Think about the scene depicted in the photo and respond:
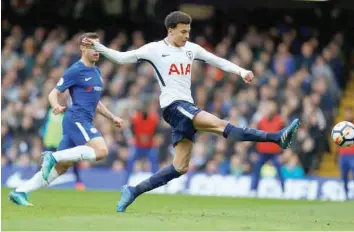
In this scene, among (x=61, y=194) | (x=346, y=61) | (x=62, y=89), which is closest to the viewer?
(x=62, y=89)

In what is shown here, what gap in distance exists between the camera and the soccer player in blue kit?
14539 millimetres

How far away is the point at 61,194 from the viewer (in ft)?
67.2

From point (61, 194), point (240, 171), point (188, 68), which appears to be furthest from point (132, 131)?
point (188, 68)

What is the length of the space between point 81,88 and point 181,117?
2.40 metres

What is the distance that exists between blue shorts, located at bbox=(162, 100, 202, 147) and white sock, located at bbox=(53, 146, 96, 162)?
166 cm

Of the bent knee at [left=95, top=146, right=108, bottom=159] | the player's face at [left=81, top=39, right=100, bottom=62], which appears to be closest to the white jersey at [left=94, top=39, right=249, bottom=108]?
the bent knee at [left=95, top=146, right=108, bottom=159]

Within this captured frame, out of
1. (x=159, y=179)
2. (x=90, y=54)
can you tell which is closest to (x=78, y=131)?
(x=90, y=54)

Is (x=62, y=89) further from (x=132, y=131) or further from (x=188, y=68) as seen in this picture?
(x=132, y=131)

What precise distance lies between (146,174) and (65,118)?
9815 millimetres

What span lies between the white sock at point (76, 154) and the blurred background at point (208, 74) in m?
8.31

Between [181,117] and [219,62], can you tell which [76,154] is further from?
[219,62]

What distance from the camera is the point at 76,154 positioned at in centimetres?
1446

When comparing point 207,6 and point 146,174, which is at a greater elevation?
point 207,6

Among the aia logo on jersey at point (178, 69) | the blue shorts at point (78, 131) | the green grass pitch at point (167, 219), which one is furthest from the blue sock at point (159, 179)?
the blue shorts at point (78, 131)
